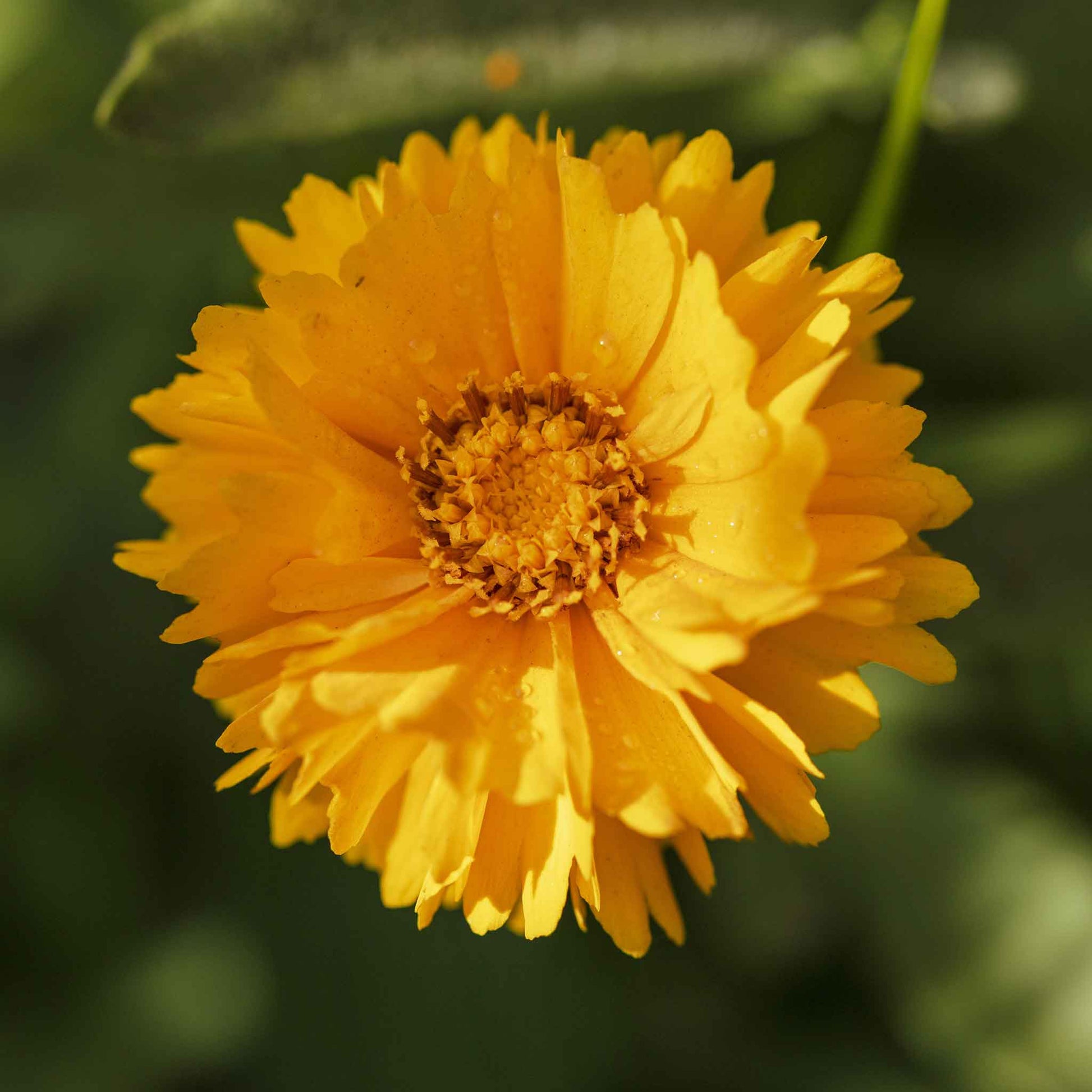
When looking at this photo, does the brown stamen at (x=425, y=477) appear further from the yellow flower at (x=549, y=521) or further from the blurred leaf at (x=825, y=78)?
the blurred leaf at (x=825, y=78)

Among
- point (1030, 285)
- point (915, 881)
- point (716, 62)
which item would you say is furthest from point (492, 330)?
point (915, 881)

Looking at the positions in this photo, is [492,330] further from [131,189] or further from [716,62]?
[131,189]

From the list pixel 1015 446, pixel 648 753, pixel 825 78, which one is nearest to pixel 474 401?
pixel 648 753

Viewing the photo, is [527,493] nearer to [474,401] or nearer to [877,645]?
[474,401]

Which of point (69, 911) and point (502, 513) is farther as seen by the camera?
point (69, 911)

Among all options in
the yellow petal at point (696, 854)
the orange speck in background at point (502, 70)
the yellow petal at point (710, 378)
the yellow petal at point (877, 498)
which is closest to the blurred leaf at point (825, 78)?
the orange speck in background at point (502, 70)

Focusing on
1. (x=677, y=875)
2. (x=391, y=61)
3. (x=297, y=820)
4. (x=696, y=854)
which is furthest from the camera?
(x=677, y=875)
